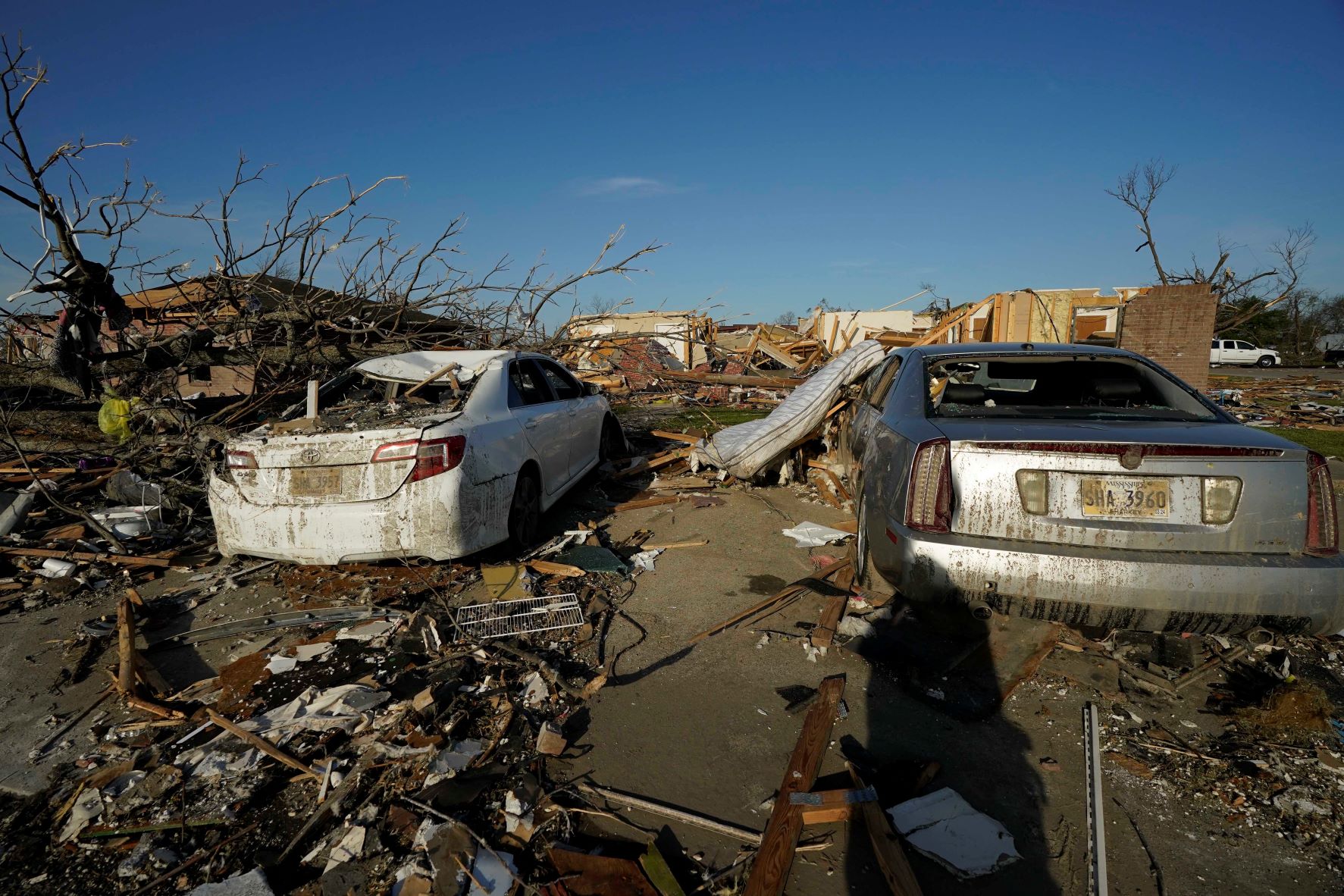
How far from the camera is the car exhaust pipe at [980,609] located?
3.03 meters

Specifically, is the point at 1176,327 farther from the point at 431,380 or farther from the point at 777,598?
the point at 431,380

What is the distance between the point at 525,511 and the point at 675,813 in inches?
128

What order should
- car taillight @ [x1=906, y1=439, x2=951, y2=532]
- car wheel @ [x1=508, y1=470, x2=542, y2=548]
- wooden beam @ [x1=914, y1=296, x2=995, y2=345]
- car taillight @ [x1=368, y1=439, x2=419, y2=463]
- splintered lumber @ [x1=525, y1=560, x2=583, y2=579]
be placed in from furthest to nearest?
wooden beam @ [x1=914, y1=296, x2=995, y2=345] → car wheel @ [x1=508, y1=470, x2=542, y2=548] → splintered lumber @ [x1=525, y1=560, x2=583, y2=579] → car taillight @ [x1=368, y1=439, x2=419, y2=463] → car taillight @ [x1=906, y1=439, x2=951, y2=532]

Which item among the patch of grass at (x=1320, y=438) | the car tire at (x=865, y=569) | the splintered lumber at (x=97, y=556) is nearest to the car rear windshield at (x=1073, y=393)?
the car tire at (x=865, y=569)

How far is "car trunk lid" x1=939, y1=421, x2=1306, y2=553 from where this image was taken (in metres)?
2.88

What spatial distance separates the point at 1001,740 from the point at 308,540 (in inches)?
166

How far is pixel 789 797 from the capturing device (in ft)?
8.16

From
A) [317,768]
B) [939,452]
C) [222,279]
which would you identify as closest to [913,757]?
[939,452]

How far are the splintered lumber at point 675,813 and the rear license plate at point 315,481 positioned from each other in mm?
2786

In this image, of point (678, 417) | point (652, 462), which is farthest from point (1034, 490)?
point (678, 417)

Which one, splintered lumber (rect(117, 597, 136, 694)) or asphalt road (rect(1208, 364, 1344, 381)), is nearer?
splintered lumber (rect(117, 597, 136, 694))

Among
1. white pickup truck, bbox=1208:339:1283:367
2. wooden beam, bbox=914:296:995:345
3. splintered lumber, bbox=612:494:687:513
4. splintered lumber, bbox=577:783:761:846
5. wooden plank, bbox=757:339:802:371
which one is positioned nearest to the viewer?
splintered lumber, bbox=577:783:761:846

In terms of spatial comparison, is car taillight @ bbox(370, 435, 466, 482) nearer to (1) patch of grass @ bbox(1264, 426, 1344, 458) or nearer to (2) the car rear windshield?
(2) the car rear windshield

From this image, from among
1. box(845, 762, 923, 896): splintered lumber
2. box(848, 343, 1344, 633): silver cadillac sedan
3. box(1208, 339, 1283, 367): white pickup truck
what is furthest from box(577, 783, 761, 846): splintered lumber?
box(1208, 339, 1283, 367): white pickup truck
